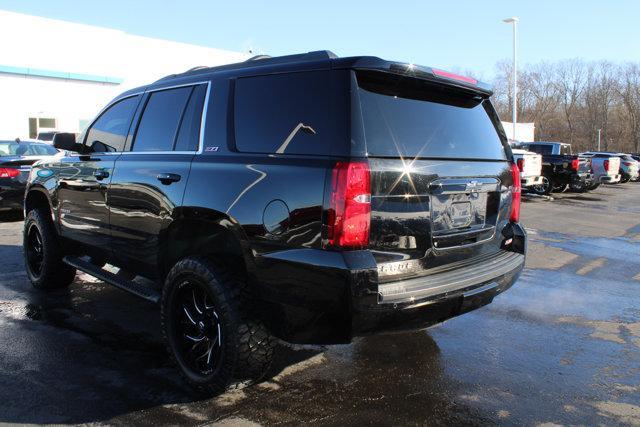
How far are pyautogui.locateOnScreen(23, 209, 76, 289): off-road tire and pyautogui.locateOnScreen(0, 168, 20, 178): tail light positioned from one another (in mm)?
5229

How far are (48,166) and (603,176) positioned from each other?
23.2m

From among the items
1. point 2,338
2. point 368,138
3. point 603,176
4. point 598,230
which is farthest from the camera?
point 603,176

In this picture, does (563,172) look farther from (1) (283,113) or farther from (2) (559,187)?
(1) (283,113)

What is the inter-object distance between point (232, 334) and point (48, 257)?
10.8ft

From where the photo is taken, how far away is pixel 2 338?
439 centimetres

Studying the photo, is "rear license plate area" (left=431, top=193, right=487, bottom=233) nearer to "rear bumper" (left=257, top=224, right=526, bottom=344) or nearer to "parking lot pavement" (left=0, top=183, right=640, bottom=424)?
"rear bumper" (left=257, top=224, right=526, bottom=344)

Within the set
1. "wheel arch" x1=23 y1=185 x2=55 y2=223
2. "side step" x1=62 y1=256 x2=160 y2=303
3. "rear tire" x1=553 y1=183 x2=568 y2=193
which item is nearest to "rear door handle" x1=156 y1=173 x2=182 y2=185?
"side step" x1=62 y1=256 x2=160 y2=303

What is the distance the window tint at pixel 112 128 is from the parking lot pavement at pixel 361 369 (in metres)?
1.56

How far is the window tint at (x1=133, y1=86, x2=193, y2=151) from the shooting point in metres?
4.05

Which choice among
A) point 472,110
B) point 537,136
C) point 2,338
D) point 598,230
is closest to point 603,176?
point 598,230

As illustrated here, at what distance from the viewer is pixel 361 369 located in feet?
13.0

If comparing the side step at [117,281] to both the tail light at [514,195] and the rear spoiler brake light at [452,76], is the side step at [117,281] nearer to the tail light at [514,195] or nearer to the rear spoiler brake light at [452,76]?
the rear spoiler brake light at [452,76]

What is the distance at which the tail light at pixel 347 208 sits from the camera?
9.17 ft

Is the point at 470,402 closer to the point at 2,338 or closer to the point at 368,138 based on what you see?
the point at 368,138
